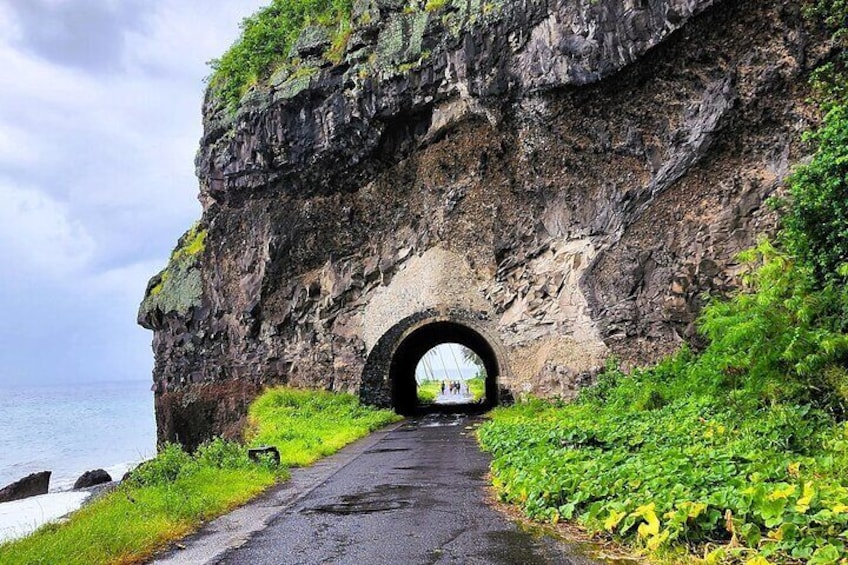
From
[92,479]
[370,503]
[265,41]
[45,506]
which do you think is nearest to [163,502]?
[370,503]

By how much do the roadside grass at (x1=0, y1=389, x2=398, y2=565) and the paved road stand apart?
0.37m

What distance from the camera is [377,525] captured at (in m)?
7.49

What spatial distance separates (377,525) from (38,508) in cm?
1687

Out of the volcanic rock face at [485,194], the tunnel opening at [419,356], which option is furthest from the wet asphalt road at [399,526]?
the tunnel opening at [419,356]

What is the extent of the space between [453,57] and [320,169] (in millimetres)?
6875

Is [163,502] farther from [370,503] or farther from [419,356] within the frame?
[419,356]

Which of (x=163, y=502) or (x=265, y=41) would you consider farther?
(x=265, y=41)

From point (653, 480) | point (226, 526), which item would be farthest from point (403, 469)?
point (653, 480)

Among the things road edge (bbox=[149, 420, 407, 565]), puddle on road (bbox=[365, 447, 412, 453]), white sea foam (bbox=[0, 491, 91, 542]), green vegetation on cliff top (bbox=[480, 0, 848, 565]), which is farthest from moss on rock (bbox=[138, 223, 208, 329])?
road edge (bbox=[149, 420, 407, 565])

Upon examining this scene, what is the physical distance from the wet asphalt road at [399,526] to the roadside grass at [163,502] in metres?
1.02

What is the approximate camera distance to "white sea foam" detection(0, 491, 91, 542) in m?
16.8

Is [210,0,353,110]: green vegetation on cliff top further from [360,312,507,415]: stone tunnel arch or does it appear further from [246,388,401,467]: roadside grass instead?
[246,388,401,467]: roadside grass

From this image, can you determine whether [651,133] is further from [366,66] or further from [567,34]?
[366,66]

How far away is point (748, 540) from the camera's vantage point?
5020mm
